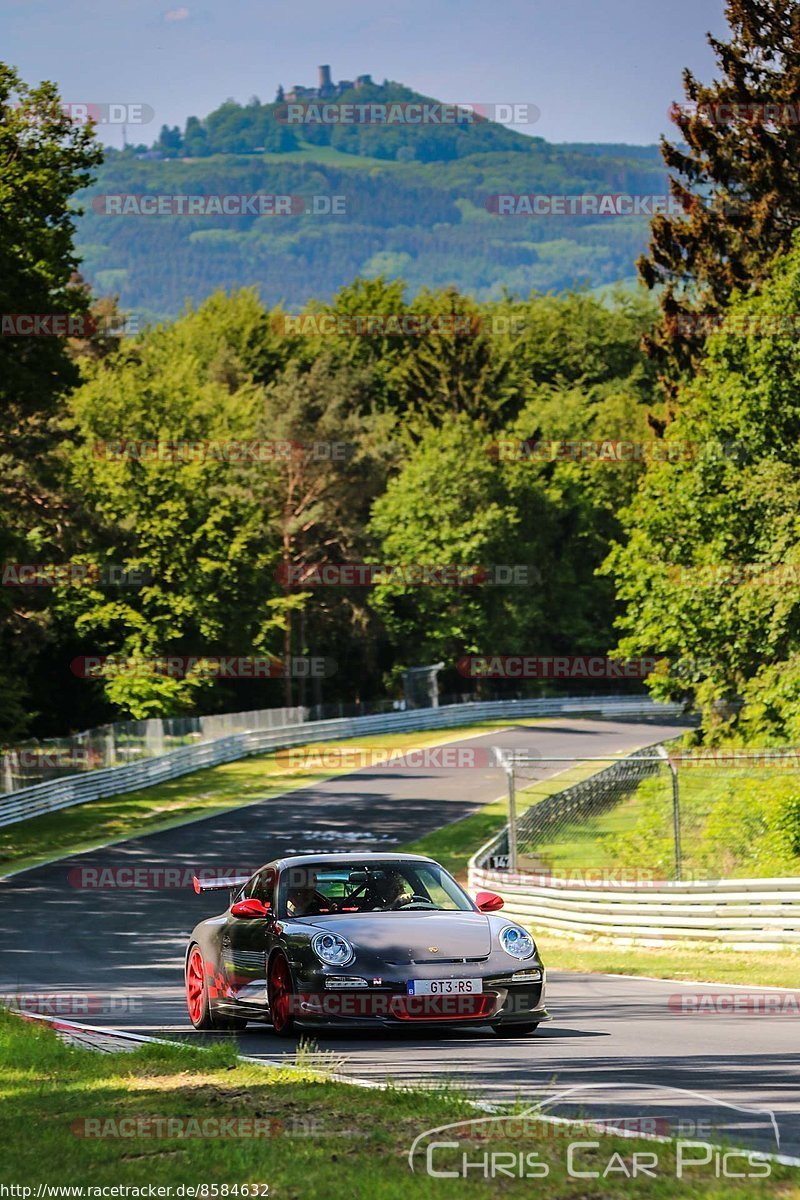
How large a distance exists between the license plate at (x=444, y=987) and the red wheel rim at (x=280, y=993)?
95 cm

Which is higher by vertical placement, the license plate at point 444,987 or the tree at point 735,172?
the tree at point 735,172

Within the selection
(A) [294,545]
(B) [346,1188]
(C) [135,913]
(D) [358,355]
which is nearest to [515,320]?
(D) [358,355]

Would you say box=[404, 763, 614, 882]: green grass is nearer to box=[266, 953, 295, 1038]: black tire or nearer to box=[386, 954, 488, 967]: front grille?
box=[266, 953, 295, 1038]: black tire

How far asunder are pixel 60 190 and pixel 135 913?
19.5 metres

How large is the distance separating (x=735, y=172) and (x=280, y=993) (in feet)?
128

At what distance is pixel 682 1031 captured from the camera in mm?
11805

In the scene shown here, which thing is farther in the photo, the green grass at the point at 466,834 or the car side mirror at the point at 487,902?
the green grass at the point at 466,834

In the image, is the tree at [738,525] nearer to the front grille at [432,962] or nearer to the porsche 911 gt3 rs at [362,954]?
the porsche 911 gt3 rs at [362,954]

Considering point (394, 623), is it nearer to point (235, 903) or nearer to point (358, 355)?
point (358, 355)

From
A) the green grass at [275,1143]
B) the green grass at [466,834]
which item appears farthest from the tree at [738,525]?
the green grass at [275,1143]

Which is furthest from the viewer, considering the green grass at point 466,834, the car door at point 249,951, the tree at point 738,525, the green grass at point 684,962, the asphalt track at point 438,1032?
the tree at point 738,525

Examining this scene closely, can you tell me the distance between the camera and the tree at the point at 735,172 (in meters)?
44.2

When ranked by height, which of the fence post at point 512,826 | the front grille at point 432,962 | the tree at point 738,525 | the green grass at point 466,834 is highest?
the tree at point 738,525

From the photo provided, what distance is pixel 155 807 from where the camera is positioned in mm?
44406
